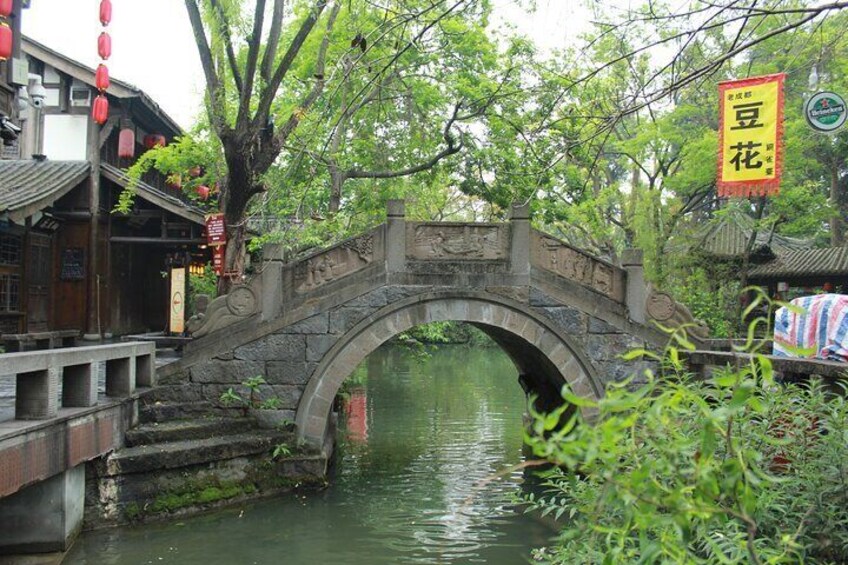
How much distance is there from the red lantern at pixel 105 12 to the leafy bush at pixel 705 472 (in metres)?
8.26

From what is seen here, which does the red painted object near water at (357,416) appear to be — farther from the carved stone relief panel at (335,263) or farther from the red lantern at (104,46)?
the red lantern at (104,46)

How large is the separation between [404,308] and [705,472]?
793 cm

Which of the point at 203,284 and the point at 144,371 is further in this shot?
the point at 203,284

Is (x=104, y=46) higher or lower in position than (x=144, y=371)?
higher

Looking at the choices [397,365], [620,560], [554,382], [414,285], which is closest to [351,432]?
[554,382]

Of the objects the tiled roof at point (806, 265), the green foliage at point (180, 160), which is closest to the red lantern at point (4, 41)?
the green foliage at point (180, 160)

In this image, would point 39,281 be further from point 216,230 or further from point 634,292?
point 634,292

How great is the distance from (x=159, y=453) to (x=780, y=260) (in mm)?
17326

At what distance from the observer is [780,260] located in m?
20.2

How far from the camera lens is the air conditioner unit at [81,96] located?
13977mm

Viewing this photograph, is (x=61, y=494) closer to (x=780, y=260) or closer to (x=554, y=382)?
(x=554, y=382)

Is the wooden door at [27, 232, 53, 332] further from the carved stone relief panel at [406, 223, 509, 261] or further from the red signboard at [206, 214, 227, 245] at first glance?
the carved stone relief panel at [406, 223, 509, 261]

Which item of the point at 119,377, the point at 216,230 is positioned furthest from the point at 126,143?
the point at 119,377

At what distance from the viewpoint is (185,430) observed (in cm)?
875
